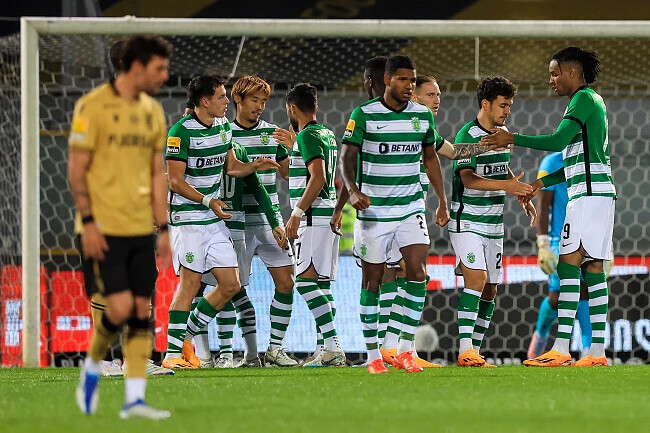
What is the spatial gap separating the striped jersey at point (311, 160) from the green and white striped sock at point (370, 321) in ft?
2.57

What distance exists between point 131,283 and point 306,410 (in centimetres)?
85

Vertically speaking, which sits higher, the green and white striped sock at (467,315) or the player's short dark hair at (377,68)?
the player's short dark hair at (377,68)

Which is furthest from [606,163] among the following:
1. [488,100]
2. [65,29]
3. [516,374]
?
[65,29]

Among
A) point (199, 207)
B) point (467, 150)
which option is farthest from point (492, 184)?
point (199, 207)

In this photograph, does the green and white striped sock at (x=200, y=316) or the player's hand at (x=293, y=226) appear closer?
the player's hand at (x=293, y=226)

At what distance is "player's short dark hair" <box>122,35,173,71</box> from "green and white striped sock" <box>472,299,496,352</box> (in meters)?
3.74

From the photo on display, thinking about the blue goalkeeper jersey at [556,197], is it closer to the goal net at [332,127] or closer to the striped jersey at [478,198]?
the goal net at [332,127]

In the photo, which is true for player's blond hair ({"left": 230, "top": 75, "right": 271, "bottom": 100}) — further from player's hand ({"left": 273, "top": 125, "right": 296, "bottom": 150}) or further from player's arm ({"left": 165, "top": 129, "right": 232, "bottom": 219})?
player's arm ({"left": 165, "top": 129, "right": 232, "bottom": 219})

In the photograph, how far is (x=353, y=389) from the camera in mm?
5445

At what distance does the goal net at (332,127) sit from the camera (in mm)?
8055

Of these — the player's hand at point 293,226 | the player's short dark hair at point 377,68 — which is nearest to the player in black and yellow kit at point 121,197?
the player's hand at point 293,226

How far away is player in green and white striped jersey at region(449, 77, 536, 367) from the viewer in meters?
7.21

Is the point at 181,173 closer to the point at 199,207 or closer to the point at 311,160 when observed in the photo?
the point at 199,207

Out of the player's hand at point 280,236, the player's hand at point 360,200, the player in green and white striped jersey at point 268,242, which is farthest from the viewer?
the player in green and white striped jersey at point 268,242
